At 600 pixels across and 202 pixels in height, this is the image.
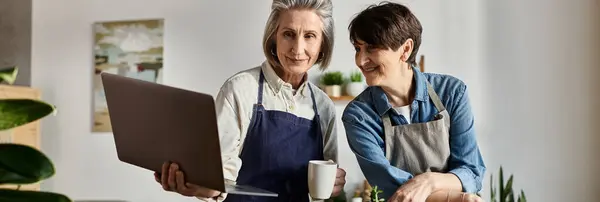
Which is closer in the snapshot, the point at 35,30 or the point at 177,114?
the point at 177,114

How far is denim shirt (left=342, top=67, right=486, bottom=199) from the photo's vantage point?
1335mm

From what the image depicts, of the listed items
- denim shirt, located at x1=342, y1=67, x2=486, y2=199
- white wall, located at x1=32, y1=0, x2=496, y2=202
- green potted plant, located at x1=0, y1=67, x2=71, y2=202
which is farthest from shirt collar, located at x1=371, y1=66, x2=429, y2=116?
white wall, located at x1=32, y1=0, x2=496, y2=202

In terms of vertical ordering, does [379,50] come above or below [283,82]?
above

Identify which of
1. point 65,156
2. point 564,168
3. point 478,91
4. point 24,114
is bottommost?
point 65,156

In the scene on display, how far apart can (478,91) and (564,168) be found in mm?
647

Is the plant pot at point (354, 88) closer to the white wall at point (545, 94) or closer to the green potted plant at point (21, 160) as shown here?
the white wall at point (545, 94)

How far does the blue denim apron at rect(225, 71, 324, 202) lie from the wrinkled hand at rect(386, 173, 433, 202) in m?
0.43

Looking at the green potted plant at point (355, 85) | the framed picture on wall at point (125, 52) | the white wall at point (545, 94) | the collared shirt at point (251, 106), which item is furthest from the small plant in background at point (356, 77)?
the collared shirt at point (251, 106)

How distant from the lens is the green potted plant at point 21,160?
0.60 m

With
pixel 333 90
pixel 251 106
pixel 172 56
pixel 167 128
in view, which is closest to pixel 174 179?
pixel 167 128

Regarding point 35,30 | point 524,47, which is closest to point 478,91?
point 524,47

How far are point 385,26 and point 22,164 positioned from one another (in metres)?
0.89

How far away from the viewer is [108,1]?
14.4 feet

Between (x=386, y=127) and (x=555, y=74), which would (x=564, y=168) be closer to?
(x=555, y=74)
